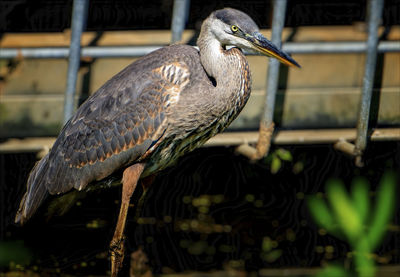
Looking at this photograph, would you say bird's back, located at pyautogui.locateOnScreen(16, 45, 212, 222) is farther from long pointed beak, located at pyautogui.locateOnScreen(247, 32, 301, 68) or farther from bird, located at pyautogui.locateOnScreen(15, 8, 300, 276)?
long pointed beak, located at pyautogui.locateOnScreen(247, 32, 301, 68)

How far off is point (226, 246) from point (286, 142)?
1.11 metres

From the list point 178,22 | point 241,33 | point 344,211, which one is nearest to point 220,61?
point 241,33

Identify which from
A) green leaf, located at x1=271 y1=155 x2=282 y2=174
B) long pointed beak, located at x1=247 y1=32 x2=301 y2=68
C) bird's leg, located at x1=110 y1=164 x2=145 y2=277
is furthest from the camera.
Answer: green leaf, located at x1=271 y1=155 x2=282 y2=174

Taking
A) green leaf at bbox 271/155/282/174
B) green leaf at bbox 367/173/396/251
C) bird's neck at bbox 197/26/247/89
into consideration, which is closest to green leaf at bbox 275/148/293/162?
green leaf at bbox 271/155/282/174

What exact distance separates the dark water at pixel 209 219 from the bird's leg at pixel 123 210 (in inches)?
30.7

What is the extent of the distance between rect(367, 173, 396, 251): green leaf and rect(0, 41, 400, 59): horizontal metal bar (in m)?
1.47

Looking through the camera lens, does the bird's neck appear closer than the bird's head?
No

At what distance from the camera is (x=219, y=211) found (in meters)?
6.15

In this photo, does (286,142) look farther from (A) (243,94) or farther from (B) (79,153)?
(B) (79,153)

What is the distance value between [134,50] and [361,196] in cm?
249

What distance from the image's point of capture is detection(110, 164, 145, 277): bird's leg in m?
4.22

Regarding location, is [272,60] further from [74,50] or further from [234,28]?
[74,50]

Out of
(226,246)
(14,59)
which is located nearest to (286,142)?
(226,246)

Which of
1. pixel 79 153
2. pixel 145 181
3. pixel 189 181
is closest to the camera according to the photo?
pixel 79 153
